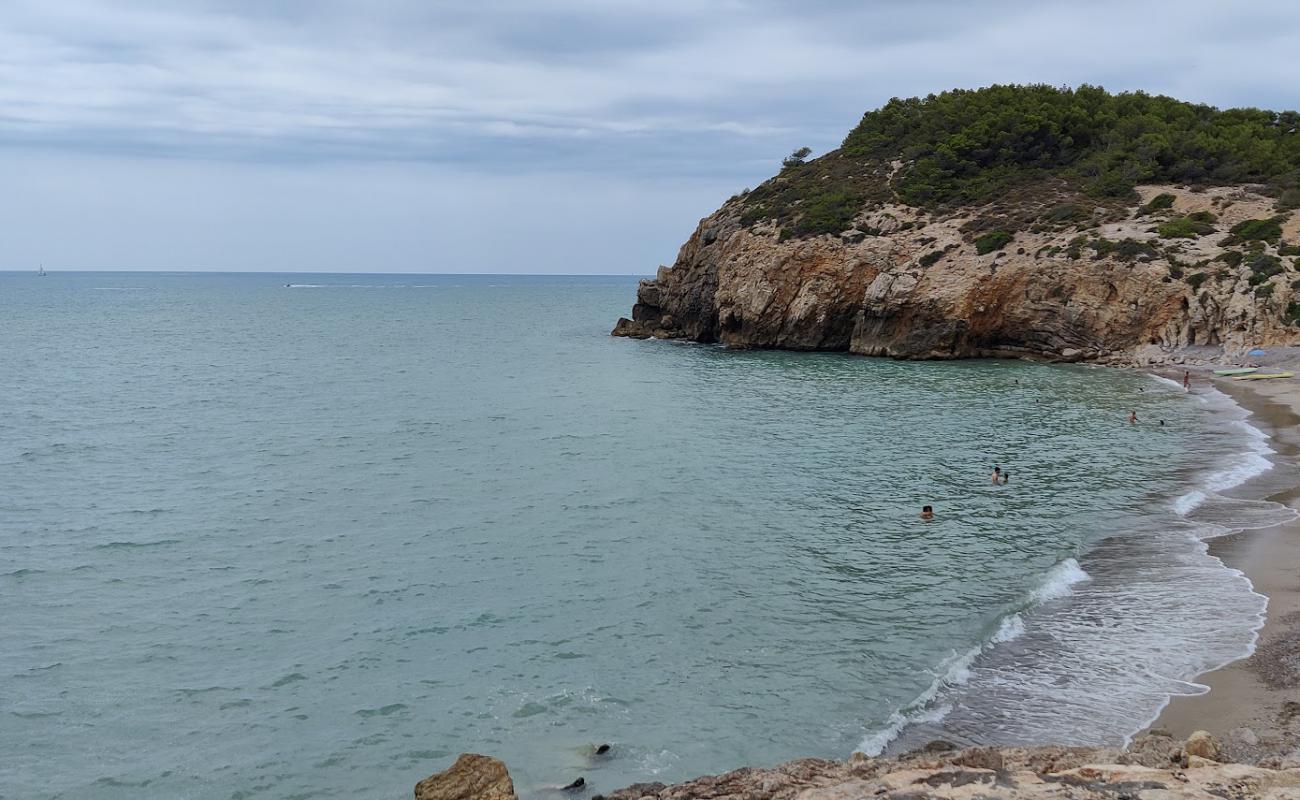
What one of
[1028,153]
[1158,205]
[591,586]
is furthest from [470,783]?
[1028,153]

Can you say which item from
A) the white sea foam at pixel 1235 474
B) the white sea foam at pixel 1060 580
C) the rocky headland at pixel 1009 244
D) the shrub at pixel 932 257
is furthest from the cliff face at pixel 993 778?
the shrub at pixel 932 257

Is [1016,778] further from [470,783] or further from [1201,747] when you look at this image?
[470,783]

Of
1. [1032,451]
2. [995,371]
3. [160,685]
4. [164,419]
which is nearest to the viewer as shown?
[160,685]

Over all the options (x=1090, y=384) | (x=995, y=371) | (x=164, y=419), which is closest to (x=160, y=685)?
(x=164, y=419)

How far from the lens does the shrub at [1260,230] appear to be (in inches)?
2115

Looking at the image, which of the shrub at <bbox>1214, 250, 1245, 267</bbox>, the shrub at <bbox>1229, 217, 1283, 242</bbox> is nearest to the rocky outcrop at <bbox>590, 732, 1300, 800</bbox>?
the shrub at <bbox>1214, 250, 1245, 267</bbox>

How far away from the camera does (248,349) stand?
74.7 m

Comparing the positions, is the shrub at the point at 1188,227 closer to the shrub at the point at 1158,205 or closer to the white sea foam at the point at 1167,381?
the shrub at the point at 1158,205

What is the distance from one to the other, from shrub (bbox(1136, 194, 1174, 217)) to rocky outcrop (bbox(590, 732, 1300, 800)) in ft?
195

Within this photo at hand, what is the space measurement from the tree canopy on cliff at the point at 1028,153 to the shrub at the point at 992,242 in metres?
8.02

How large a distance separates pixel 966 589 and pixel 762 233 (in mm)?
51702

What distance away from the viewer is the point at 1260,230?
2142 inches

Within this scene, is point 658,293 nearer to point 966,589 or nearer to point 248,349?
point 248,349

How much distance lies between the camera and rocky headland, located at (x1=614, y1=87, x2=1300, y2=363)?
53.2 meters
